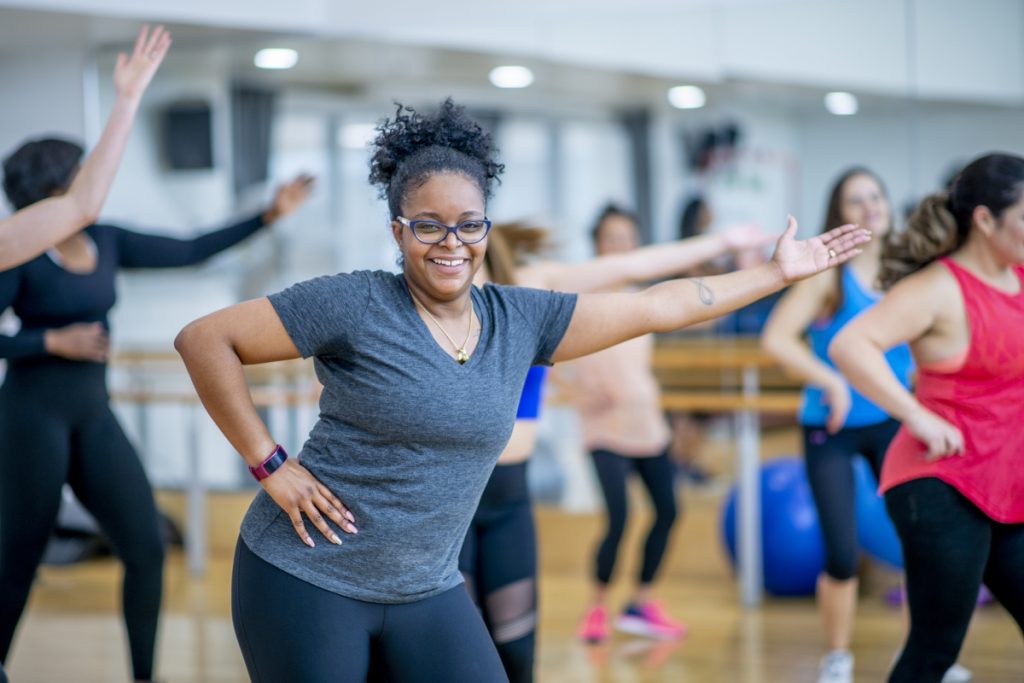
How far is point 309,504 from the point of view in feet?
6.64

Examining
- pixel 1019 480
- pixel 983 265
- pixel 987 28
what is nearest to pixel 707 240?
pixel 983 265

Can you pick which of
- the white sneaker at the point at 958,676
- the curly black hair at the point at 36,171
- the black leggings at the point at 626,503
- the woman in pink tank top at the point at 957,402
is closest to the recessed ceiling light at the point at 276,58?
the black leggings at the point at 626,503

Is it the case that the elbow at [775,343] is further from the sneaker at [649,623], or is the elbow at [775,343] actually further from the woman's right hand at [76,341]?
the woman's right hand at [76,341]

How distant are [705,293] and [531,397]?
38.8 inches

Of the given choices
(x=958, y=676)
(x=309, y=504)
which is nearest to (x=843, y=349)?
(x=309, y=504)

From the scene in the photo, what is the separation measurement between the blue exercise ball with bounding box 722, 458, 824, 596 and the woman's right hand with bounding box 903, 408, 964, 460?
8.86 ft

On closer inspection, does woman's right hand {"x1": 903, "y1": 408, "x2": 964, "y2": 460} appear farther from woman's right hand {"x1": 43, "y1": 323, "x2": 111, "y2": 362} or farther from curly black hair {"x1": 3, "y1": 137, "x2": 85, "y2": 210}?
curly black hair {"x1": 3, "y1": 137, "x2": 85, "y2": 210}

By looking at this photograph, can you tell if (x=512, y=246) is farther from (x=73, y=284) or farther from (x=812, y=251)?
(x=812, y=251)

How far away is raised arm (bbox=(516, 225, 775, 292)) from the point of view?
10.8ft

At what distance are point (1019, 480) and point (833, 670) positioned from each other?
5.38ft

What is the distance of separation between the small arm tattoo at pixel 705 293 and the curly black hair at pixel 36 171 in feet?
6.05

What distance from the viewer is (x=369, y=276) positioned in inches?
82.6

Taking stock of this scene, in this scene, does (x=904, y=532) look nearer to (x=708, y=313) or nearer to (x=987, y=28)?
(x=708, y=313)

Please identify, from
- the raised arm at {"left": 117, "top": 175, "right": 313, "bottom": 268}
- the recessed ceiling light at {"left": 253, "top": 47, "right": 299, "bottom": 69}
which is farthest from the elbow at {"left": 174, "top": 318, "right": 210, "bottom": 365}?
the recessed ceiling light at {"left": 253, "top": 47, "right": 299, "bottom": 69}
